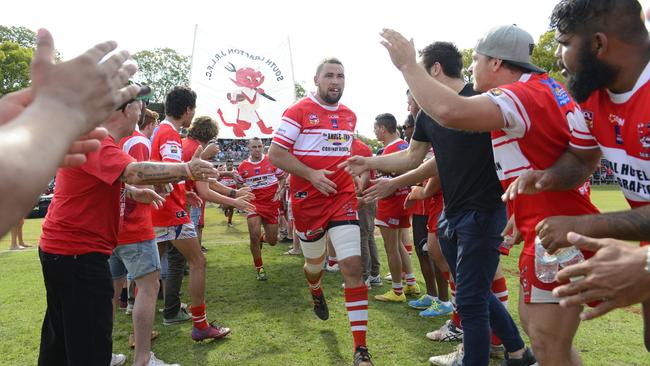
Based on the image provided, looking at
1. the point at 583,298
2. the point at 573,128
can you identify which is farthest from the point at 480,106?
the point at 583,298

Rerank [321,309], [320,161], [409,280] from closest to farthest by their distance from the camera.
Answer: [320,161], [321,309], [409,280]

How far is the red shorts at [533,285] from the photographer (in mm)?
2354

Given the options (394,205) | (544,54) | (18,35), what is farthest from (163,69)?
(394,205)

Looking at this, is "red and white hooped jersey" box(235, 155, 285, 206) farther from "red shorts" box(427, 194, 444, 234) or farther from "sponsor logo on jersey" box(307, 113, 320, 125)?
"red shorts" box(427, 194, 444, 234)

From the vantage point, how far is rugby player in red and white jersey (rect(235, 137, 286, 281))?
296 inches

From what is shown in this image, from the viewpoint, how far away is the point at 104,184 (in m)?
3.03

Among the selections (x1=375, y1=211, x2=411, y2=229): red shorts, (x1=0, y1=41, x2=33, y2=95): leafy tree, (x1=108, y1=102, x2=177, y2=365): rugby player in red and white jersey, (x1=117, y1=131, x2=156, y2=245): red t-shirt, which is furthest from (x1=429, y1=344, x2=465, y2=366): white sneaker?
(x1=0, y1=41, x2=33, y2=95): leafy tree

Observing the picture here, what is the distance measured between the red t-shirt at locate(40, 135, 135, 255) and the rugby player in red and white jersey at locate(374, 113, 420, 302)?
3943mm

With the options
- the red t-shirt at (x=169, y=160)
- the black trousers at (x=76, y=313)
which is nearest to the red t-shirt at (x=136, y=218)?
the red t-shirt at (x=169, y=160)

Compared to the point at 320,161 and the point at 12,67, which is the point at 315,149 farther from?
the point at 12,67

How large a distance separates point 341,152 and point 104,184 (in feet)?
8.41

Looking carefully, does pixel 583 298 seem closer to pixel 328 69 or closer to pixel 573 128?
pixel 573 128

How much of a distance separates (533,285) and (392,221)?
3.88m

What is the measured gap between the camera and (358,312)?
420 centimetres
